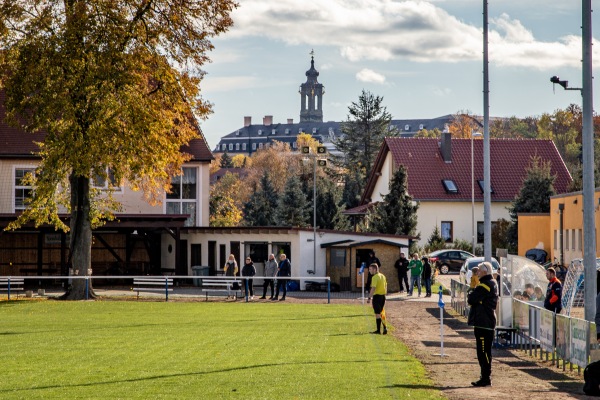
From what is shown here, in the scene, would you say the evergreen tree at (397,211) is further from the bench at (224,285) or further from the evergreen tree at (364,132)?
the evergreen tree at (364,132)

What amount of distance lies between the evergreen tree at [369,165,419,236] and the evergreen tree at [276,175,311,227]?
15731 mm

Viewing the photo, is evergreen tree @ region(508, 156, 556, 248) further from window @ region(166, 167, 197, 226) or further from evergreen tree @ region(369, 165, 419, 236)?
window @ region(166, 167, 197, 226)

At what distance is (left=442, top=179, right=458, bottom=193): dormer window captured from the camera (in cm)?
7656

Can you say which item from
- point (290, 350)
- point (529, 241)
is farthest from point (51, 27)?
point (529, 241)

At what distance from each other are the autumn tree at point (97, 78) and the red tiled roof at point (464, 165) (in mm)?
38150

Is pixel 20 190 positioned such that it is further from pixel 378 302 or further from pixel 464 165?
pixel 464 165

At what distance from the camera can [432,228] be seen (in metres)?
75.8

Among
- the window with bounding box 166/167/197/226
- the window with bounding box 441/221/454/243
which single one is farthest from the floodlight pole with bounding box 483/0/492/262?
the window with bounding box 441/221/454/243

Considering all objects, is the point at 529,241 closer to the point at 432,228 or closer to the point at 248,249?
the point at 432,228

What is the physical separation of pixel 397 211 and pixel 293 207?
57.5 feet

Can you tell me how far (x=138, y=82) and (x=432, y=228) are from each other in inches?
1587

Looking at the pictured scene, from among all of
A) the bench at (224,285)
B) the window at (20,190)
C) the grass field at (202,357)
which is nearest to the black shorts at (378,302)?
the grass field at (202,357)

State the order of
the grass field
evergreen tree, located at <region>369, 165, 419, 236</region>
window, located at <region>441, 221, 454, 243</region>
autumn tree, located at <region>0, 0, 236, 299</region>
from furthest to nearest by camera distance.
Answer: window, located at <region>441, 221, 454, 243</region> → evergreen tree, located at <region>369, 165, 419, 236</region> → autumn tree, located at <region>0, 0, 236, 299</region> → the grass field

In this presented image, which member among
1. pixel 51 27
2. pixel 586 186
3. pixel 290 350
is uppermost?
pixel 51 27
